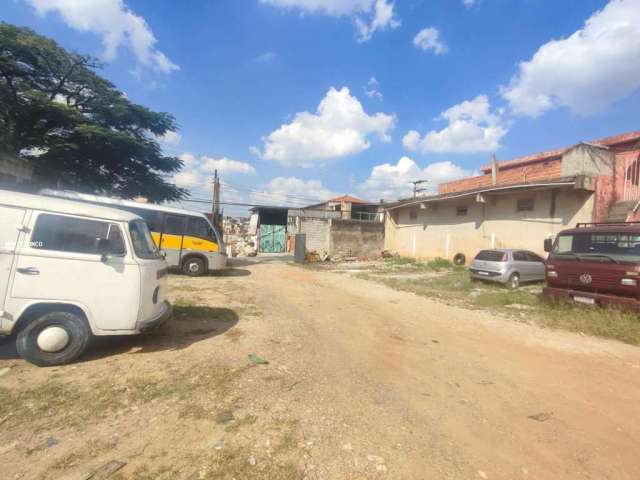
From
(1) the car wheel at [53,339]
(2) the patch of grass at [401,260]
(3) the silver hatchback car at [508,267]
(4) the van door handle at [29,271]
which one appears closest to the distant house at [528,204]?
(2) the patch of grass at [401,260]

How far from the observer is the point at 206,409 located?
293 cm

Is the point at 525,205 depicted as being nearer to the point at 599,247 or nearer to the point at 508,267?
the point at 508,267

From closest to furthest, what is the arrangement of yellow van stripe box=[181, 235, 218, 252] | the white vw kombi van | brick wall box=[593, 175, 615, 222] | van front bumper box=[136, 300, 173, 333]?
the white vw kombi van
van front bumper box=[136, 300, 173, 333]
yellow van stripe box=[181, 235, 218, 252]
brick wall box=[593, 175, 615, 222]

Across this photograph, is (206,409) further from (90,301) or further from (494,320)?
(494,320)

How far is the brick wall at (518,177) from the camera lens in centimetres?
1495

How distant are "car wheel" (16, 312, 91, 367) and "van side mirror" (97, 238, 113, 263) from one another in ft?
2.44

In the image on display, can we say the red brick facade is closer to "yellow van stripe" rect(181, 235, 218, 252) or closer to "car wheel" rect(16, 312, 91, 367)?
"yellow van stripe" rect(181, 235, 218, 252)

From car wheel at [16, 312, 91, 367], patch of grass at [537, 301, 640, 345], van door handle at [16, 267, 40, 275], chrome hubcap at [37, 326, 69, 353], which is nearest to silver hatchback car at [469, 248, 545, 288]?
patch of grass at [537, 301, 640, 345]

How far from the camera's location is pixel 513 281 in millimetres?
11156

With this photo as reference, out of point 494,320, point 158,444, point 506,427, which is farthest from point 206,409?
point 494,320

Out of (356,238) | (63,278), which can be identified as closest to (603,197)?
(356,238)

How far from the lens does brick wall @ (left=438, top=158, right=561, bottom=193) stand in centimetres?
1495

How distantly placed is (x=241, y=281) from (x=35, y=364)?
768cm

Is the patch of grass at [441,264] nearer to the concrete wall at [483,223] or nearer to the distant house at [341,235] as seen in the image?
the concrete wall at [483,223]
